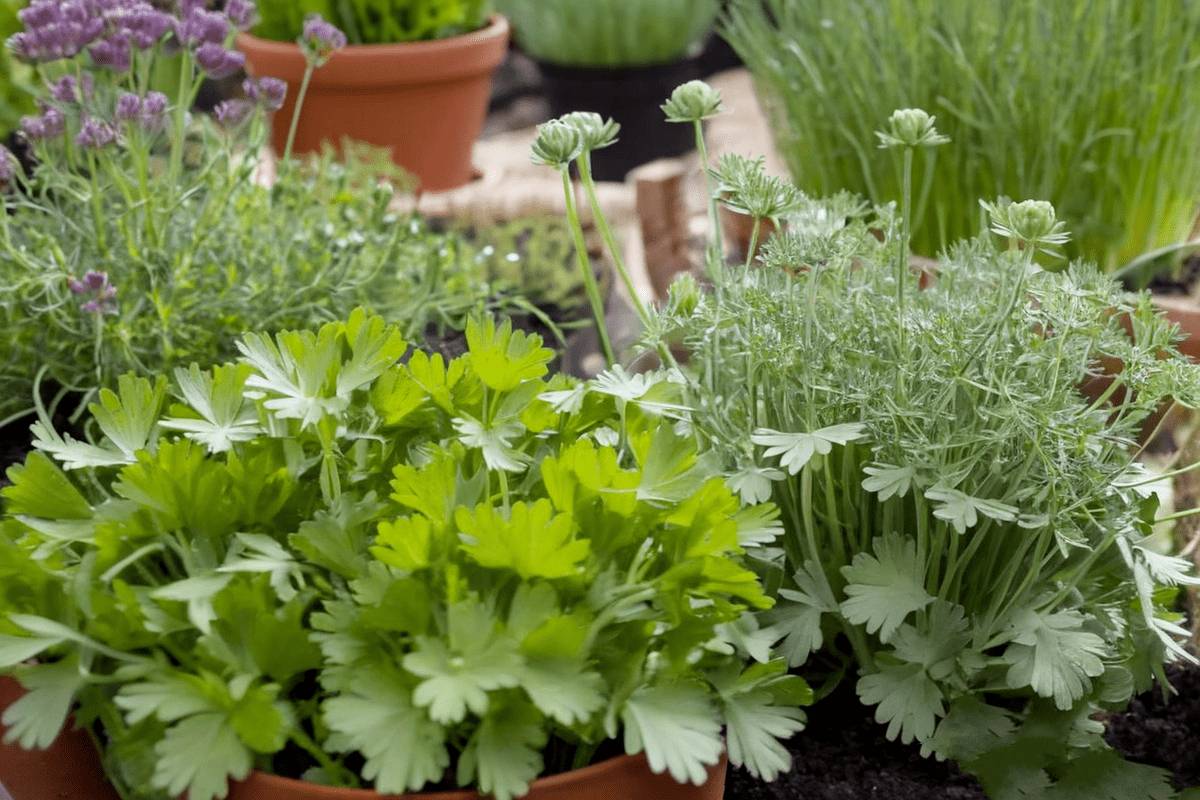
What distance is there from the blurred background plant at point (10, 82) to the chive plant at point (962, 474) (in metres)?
1.40

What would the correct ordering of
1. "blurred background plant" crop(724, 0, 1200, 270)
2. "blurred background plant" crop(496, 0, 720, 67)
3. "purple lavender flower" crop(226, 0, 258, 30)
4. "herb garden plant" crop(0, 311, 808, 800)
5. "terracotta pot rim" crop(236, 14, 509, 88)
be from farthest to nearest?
"blurred background plant" crop(496, 0, 720, 67) → "terracotta pot rim" crop(236, 14, 509, 88) → "blurred background plant" crop(724, 0, 1200, 270) → "purple lavender flower" crop(226, 0, 258, 30) → "herb garden plant" crop(0, 311, 808, 800)

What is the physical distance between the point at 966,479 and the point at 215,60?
681 millimetres

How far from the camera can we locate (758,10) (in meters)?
1.72

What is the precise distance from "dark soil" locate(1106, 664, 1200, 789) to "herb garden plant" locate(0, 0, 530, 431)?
2.05ft

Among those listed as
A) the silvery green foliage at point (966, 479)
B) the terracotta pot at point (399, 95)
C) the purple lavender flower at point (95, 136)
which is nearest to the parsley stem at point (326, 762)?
the silvery green foliage at point (966, 479)

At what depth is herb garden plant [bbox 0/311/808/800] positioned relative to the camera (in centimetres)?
60

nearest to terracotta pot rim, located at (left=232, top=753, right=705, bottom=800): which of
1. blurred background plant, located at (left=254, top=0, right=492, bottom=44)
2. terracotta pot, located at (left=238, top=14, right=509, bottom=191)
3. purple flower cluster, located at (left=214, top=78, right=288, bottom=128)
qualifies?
purple flower cluster, located at (left=214, top=78, right=288, bottom=128)

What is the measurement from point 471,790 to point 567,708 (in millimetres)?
78

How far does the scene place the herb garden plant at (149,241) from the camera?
3.35 ft

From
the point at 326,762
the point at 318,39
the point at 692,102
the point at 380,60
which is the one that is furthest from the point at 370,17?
the point at 326,762

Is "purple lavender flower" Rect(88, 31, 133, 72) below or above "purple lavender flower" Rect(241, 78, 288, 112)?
above

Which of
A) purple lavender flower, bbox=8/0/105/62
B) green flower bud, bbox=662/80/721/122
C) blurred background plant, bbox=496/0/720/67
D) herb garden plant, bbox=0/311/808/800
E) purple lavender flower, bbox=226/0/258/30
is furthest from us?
blurred background plant, bbox=496/0/720/67

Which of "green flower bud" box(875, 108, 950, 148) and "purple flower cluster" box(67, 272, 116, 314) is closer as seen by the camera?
"green flower bud" box(875, 108, 950, 148)

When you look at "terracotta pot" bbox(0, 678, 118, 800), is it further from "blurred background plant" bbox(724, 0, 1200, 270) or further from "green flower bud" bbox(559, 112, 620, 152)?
"blurred background plant" bbox(724, 0, 1200, 270)
